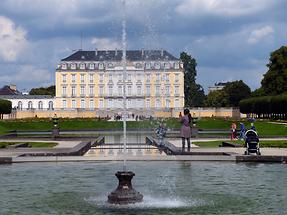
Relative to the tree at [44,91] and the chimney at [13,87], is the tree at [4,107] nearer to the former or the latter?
the tree at [44,91]

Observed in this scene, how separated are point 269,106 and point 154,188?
49090mm

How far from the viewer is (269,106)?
5816 centimetres

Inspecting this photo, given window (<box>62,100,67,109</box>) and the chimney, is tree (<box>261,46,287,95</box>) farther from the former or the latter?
the chimney

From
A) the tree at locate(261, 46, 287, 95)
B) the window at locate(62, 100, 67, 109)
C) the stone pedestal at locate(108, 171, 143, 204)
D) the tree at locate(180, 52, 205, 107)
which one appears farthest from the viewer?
the window at locate(62, 100, 67, 109)

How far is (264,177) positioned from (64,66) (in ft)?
285

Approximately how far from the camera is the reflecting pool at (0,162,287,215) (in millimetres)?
8656

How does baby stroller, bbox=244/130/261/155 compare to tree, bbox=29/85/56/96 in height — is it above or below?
below

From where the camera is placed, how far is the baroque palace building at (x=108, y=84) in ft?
317

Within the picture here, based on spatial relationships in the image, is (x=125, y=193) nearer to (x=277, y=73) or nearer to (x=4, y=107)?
(x=277, y=73)

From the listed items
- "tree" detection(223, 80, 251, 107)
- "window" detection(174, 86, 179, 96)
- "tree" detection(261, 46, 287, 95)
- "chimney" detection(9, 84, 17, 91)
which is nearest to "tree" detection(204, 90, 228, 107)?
"tree" detection(223, 80, 251, 107)

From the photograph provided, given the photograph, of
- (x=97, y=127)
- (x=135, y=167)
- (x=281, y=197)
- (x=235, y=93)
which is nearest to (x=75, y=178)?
(x=135, y=167)

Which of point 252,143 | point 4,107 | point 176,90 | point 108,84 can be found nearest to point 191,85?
point 176,90

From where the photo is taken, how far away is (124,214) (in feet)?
26.8

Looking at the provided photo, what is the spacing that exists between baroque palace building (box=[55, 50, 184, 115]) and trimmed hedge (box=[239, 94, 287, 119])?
27189 mm
